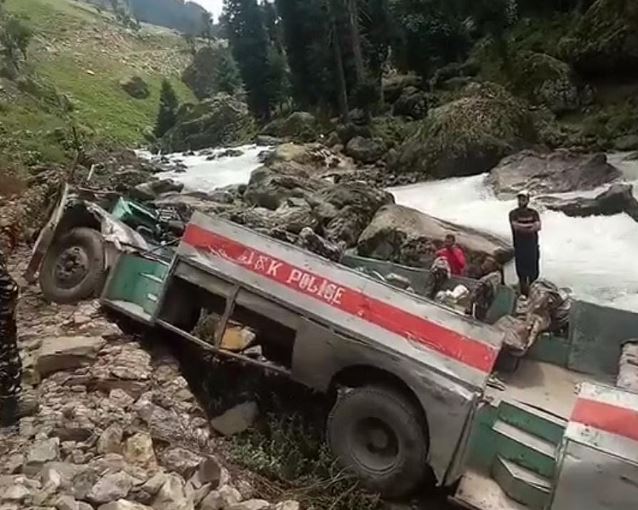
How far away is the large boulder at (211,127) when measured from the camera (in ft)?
141

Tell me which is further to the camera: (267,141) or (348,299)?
(267,141)

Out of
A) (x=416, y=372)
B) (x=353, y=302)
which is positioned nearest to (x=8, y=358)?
(x=353, y=302)

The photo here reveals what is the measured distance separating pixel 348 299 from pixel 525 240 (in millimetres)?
4676

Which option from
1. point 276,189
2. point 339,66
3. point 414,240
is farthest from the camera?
point 339,66

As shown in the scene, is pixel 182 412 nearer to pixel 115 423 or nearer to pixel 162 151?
pixel 115 423

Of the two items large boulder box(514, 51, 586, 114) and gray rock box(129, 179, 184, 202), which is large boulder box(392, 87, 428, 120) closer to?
large boulder box(514, 51, 586, 114)

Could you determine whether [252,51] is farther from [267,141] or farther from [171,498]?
[171,498]

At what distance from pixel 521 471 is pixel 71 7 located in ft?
333

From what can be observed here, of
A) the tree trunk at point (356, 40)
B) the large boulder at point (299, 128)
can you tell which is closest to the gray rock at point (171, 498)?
the large boulder at point (299, 128)

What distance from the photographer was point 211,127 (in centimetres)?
4584

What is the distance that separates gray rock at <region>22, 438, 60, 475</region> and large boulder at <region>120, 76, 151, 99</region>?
221ft

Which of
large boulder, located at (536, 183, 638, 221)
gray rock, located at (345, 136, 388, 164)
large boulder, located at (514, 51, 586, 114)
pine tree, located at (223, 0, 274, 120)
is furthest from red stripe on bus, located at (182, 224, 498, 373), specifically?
pine tree, located at (223, 0, 274, 120)

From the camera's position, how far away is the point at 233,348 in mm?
6402

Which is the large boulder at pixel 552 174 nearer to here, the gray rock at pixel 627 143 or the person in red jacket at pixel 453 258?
the gray rock at pixel 627 143
